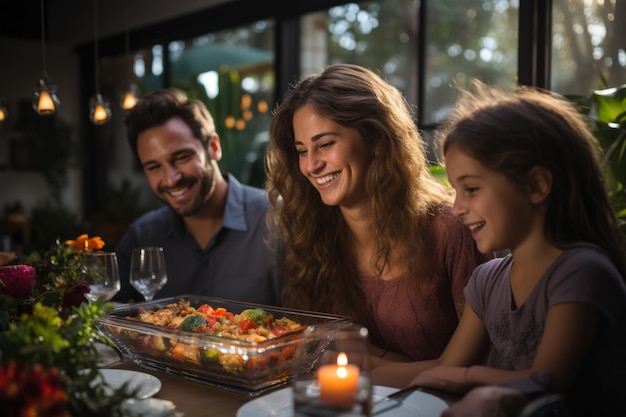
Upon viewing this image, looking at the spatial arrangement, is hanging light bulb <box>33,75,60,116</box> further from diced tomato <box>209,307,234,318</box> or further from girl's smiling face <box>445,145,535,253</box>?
girl's smiling face <box>445,145,535,253</box>

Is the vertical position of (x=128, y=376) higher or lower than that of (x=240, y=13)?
lower

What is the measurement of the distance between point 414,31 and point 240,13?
5.52 ft

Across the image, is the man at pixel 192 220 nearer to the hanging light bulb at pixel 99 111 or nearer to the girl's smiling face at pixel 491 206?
the hanging light bulb at pixel 99 111

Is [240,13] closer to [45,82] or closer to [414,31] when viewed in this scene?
[414,31]

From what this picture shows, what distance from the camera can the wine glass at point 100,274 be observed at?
1.94m

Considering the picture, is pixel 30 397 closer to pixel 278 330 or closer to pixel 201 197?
pixel 278 330

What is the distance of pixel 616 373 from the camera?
4.17ft

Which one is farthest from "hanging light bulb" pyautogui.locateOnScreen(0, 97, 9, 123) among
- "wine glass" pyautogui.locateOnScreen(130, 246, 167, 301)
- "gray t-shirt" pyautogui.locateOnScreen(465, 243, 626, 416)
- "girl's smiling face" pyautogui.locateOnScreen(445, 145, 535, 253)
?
"gray t-shirt" pyautogui.locateOnScreen(465, 243, 626, 416)

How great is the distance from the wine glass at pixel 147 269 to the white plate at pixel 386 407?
0.94m

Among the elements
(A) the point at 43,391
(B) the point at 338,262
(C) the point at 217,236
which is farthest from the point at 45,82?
(A) the point at 43,391

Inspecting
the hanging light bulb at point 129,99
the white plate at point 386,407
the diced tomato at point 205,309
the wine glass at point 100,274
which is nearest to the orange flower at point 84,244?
the wine glass at point 100,274

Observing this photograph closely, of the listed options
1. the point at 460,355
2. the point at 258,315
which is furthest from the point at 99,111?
the point at 460,355

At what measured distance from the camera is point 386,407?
3.94 feet

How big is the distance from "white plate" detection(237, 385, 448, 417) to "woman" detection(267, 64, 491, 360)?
68 centimetres
